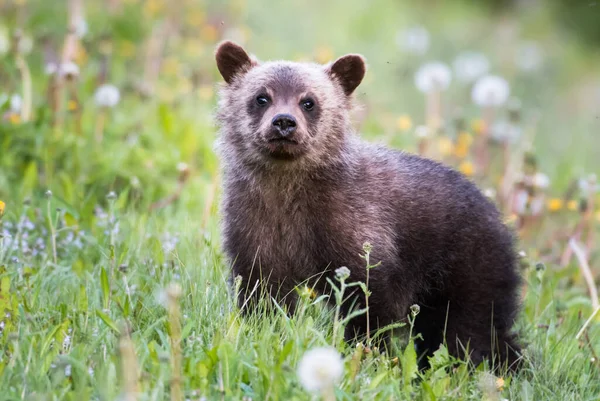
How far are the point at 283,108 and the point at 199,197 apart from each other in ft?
6.85

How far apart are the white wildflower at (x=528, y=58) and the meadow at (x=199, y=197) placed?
6 cm

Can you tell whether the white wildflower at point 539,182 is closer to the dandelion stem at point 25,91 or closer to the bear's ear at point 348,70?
the bear's ear at point 348,70

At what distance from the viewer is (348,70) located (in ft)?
18.1

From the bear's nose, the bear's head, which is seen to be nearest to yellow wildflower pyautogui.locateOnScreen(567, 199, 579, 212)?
the bear's head

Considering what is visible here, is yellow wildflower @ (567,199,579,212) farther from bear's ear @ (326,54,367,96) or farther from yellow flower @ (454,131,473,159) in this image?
bear's ear @ (326,54,367,96)

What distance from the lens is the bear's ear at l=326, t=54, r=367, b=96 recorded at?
17.9 ft

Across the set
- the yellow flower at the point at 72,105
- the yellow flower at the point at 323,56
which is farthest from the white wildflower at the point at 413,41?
the yellow flower at the point at 72,105

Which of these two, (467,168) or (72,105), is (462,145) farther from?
(72,105)

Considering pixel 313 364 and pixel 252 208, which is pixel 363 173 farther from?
pixel 313 364

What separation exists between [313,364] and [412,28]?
10.7m

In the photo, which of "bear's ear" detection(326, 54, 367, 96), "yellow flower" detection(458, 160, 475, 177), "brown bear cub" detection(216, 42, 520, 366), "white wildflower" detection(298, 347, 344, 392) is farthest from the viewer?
"yellow flower" detection(458, 160, 475, 177)

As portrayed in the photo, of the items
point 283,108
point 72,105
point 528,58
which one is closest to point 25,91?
point 72,105

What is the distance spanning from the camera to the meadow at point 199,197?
3.76 metres

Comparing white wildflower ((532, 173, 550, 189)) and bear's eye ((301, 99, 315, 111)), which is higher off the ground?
bear's eye ((301, 99, 315, 111))
